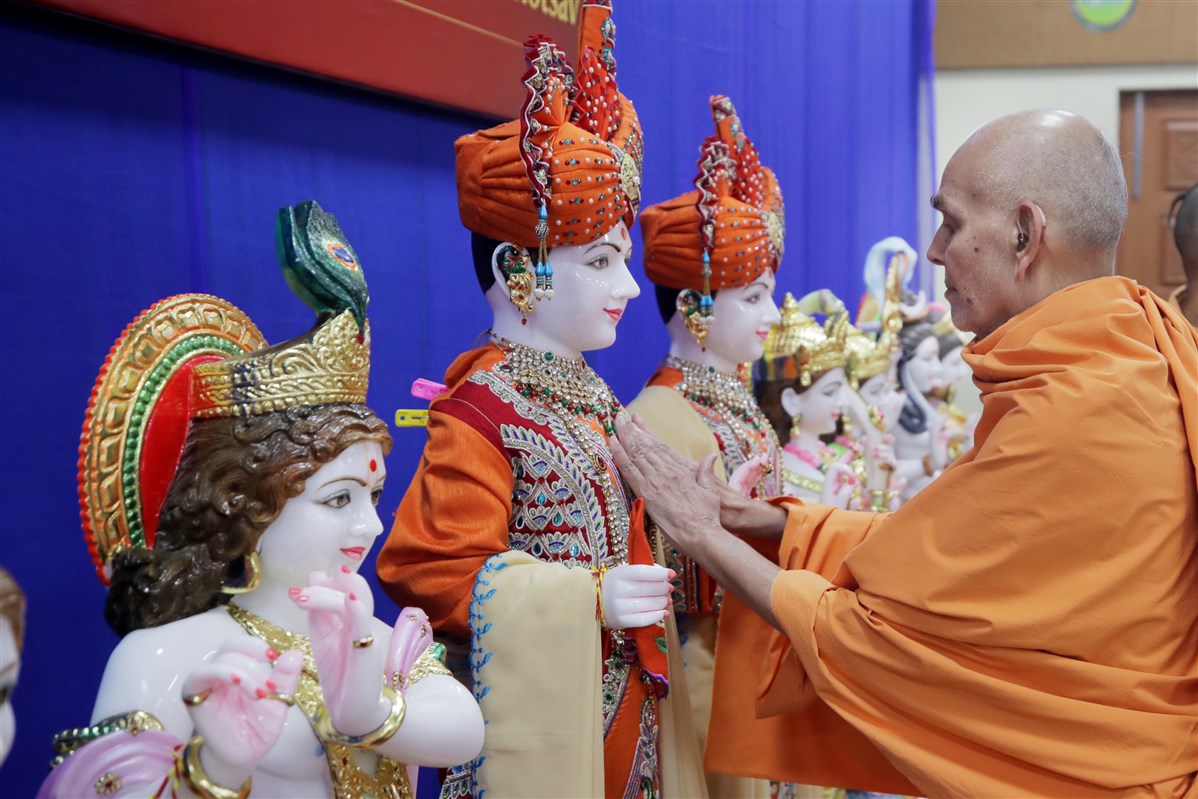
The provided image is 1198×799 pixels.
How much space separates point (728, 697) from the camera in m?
2.19

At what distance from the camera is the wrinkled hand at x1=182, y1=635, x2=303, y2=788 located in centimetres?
118

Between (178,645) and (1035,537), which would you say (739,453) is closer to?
(1035,537)

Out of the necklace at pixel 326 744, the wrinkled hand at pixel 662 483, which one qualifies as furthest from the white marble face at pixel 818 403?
the necklace at pixel 326 744

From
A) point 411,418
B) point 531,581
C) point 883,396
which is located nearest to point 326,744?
point 531,581

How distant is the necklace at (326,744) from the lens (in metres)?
1.44

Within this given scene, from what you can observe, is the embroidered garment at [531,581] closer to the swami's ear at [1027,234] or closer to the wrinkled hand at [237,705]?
the wrinkled hand at [237,705]

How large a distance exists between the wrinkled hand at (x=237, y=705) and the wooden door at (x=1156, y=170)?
22.6 feet

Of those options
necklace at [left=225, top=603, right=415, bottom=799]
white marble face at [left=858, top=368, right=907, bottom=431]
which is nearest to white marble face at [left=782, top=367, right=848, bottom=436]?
white marble face at [left=858, top=368, right=907, bottom=431]

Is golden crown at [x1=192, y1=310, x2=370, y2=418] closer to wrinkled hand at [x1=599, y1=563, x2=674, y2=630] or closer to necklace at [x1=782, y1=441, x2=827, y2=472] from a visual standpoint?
wrinkled hand at [x1=599, y1=563, x2=674, y2=630]

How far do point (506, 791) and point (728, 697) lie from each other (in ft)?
1.90

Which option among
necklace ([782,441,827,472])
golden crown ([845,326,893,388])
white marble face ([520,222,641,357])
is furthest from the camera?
golden crown ([845,326,893,388])

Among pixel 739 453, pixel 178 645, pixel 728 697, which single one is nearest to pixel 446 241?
pixel 739 453

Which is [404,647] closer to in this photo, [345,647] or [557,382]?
[345,647]

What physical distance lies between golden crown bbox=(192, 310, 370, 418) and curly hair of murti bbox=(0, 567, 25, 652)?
0.40 metres
